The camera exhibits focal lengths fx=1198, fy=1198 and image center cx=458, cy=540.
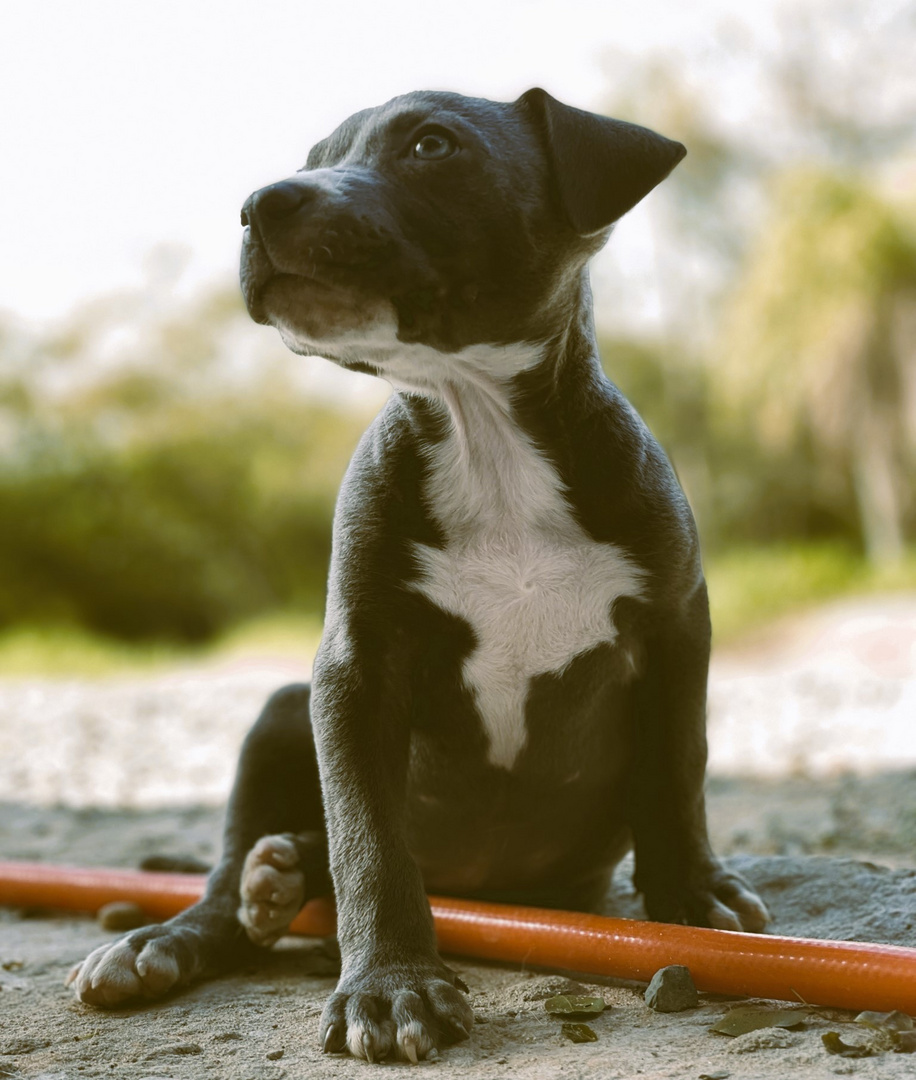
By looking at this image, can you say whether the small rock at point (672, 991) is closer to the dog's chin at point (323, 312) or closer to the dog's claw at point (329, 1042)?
the dog's claw at point (329, 1042)

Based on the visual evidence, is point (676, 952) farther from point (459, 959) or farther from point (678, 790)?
point (459, 959)

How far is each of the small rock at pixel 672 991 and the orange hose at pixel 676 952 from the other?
Answer: 0.04 metres

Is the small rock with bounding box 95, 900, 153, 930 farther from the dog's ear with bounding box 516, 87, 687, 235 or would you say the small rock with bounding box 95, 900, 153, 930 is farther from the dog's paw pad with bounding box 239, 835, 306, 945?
the dog's ear with bounding box 516, 87, 687, 235

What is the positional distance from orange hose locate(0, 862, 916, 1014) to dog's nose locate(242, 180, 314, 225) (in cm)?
163

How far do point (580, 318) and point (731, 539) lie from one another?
15.8 meters

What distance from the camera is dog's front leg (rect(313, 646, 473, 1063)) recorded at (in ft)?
7.27

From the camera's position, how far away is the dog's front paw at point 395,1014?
216 centimetres

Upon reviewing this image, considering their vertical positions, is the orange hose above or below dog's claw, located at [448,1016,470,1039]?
above

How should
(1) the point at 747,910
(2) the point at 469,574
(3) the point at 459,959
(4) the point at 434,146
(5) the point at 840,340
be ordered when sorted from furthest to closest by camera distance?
1. (5) the point at 840,340
2. (3) the point at 459,959
3. (1) the point at 747,910
4. (2) the point at 469,574
5. (4) the point at 434,146

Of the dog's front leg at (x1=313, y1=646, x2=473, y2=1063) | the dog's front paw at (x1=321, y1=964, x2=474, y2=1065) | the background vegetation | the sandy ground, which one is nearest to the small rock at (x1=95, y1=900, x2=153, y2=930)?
the sandy ground

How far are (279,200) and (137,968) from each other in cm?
170

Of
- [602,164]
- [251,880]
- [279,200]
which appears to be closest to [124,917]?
[251,880]

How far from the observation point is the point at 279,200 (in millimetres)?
2260

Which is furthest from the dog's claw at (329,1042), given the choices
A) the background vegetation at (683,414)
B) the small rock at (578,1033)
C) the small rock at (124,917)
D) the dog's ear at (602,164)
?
the background vegetation at (683,414)
